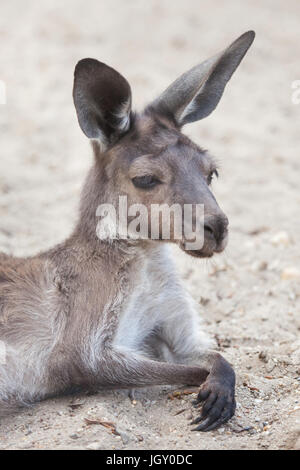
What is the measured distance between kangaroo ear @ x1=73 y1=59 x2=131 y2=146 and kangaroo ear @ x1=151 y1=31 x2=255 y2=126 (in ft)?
1.14

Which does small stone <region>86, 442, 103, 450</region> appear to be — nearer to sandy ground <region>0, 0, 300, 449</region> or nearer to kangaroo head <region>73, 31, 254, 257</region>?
sandy ground <region>0, 0, 300, 449</region>

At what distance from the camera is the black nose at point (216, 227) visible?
4.27m

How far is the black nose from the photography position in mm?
4270

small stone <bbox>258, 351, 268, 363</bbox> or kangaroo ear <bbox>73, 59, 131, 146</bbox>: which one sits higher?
kangaroo ear <bbox>73, 59, 131, 146</bbox>

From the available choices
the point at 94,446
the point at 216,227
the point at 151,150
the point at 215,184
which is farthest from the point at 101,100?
the point at 215,184

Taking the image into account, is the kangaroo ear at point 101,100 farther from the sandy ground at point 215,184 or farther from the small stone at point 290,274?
the small stone at point 290,274

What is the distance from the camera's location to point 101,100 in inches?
183

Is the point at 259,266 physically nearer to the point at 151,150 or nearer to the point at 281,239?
the point at 281,239

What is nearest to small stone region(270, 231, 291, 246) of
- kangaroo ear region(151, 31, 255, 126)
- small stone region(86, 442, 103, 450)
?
kangaroo ear region(151, 31, 255, 126)

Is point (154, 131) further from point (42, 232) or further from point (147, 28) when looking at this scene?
point (147, 28)

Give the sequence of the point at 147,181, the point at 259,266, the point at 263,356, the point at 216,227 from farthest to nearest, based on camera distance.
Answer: the point at 259,266 < the point at 263,356 < the point at 147,181 < the point at 216,227

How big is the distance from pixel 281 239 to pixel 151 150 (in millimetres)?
2953

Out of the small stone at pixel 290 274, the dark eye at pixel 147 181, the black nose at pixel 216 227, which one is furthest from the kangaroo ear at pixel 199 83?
the small stone at pixel 290 274

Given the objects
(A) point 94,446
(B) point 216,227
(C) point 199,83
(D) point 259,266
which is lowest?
(A) point 94,446
